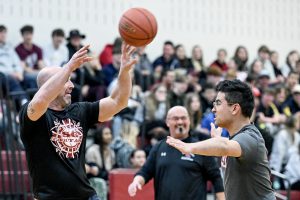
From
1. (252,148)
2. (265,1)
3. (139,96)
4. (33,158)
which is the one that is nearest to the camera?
(252,148)

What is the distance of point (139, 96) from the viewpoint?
1462 centimetres

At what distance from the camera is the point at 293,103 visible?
52.5 ft

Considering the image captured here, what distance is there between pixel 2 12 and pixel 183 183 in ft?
25.5

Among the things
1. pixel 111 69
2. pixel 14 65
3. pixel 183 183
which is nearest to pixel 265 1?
pixel 111 69

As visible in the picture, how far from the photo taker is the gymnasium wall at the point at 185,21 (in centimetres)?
1625

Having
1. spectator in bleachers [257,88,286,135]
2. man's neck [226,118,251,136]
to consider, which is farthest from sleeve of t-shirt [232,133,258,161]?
spectator in bleachers [257,88,286,135]

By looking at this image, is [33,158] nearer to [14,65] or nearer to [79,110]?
[79,110]

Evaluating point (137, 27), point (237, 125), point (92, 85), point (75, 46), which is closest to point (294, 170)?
point (92, 85)

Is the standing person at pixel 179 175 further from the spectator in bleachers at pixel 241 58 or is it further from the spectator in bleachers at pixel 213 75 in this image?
the spectator in bleachers at pixel 241 58

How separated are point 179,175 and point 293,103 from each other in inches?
283

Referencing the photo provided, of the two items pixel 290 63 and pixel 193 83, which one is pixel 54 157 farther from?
pixel 290 63

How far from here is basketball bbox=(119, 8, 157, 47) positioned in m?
7.42

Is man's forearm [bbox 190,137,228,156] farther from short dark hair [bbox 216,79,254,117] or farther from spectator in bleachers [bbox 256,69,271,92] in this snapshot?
spectator in bleachers [bbox 256,69,271,92]

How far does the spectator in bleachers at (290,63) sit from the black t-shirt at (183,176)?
979 centimetres
